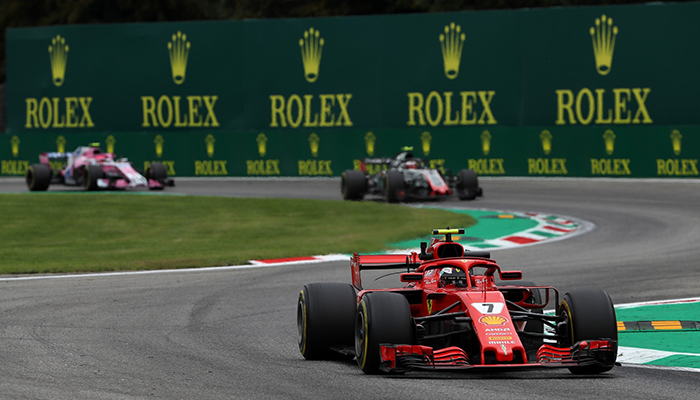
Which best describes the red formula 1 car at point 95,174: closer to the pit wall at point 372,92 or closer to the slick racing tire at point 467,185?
the pit wall at point 372,92

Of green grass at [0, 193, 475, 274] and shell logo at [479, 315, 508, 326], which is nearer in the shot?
shell logo at [479, 315, 508, 326]

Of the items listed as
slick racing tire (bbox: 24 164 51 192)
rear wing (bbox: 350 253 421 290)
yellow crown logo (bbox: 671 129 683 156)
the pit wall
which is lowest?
rear wing (bbox: 350 253 421 290)

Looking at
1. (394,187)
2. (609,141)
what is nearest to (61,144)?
(394,187)

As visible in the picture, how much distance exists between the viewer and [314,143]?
1299 inches

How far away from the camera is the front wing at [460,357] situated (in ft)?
24.0

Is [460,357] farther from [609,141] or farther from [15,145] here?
[15,145]

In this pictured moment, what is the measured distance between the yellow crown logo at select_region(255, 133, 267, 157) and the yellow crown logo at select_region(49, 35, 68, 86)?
827 cm

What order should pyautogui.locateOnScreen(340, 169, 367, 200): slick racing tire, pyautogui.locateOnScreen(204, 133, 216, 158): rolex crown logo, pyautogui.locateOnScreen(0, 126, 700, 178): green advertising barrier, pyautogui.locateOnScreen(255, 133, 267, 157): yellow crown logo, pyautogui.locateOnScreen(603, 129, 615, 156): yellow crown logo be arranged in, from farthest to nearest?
pyautogui.locateOnScreen(204, 133, 216, 158): rolex crown logo < pyautogui.locateOnScreen(255, 133, 267, 157): yellow crown logo < pyautogui.locateOnScreen(603, 129, 615, 156): yellow crown logo < pyautogui.locateOnScreen(0, 126, 700, 178): green advertising barrier < pyautogui.locateOnScreen(340, 169, 367, 200): slick racing tire

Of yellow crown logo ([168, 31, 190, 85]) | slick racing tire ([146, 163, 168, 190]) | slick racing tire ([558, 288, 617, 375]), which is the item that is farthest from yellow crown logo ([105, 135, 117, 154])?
slick racing tire ([558, 288, 617, 375])

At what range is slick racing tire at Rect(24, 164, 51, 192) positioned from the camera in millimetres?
29312

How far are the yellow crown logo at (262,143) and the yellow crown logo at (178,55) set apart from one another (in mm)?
4009

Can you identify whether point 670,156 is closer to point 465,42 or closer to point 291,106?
point 465,42

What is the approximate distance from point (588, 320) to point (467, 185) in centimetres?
1792

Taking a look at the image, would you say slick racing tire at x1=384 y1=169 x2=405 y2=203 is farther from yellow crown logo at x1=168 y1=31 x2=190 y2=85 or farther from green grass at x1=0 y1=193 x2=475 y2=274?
yellow crown logo at x1=168 y1=31 x2=190 y2=85
